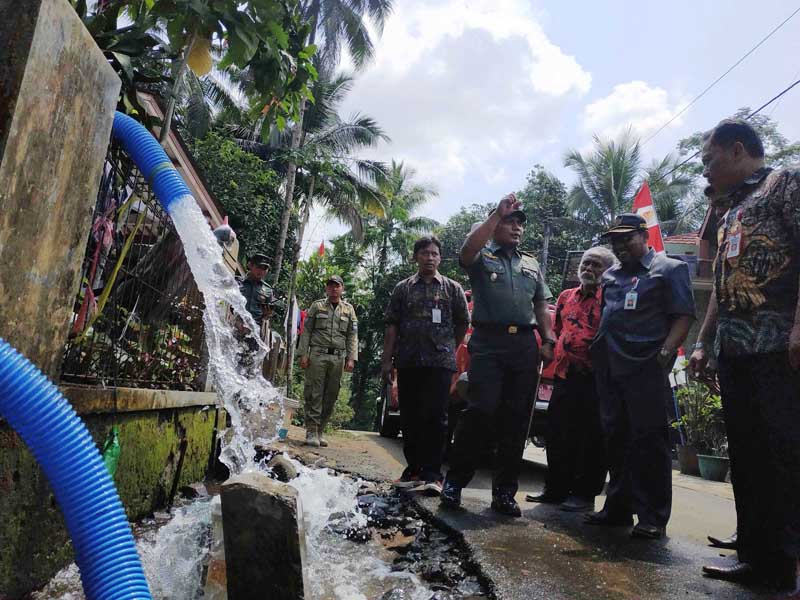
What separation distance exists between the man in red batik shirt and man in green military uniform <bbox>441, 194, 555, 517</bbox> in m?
0.40

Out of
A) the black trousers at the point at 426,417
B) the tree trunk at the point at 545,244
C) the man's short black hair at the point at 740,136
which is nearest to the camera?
the man's short black hair at the point at 740,136

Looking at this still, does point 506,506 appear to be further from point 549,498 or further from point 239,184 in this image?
point 239,184

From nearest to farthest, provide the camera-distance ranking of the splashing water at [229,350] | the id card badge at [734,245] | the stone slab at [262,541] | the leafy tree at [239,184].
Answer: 1. the stone slab at [262,541]
2. the id card badge at [734,245]
3. the splashing water at [229,350]
4. the leafy tree at [239,184]

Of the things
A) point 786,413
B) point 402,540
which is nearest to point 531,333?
point 402,540

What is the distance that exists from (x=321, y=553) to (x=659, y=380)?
208cm

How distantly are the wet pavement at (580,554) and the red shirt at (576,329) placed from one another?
1033 mm

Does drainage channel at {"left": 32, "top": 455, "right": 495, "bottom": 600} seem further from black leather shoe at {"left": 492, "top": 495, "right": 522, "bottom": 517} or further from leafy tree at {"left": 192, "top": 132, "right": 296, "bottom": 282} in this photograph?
leafy tree at {"left": 192, "top": 132, "right": 296, "bottom": 282}

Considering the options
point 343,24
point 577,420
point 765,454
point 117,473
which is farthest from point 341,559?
point 343,24

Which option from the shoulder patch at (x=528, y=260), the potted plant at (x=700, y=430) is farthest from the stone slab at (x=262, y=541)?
the potted plant at (x=700, y=430)

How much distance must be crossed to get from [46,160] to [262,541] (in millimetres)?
1403

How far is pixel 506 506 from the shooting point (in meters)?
3.83

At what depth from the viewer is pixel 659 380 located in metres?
3.49

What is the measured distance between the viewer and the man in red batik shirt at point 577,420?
14.0 ft

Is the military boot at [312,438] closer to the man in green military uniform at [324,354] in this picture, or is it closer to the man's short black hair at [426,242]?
the man in green military uniform at [324,354]
